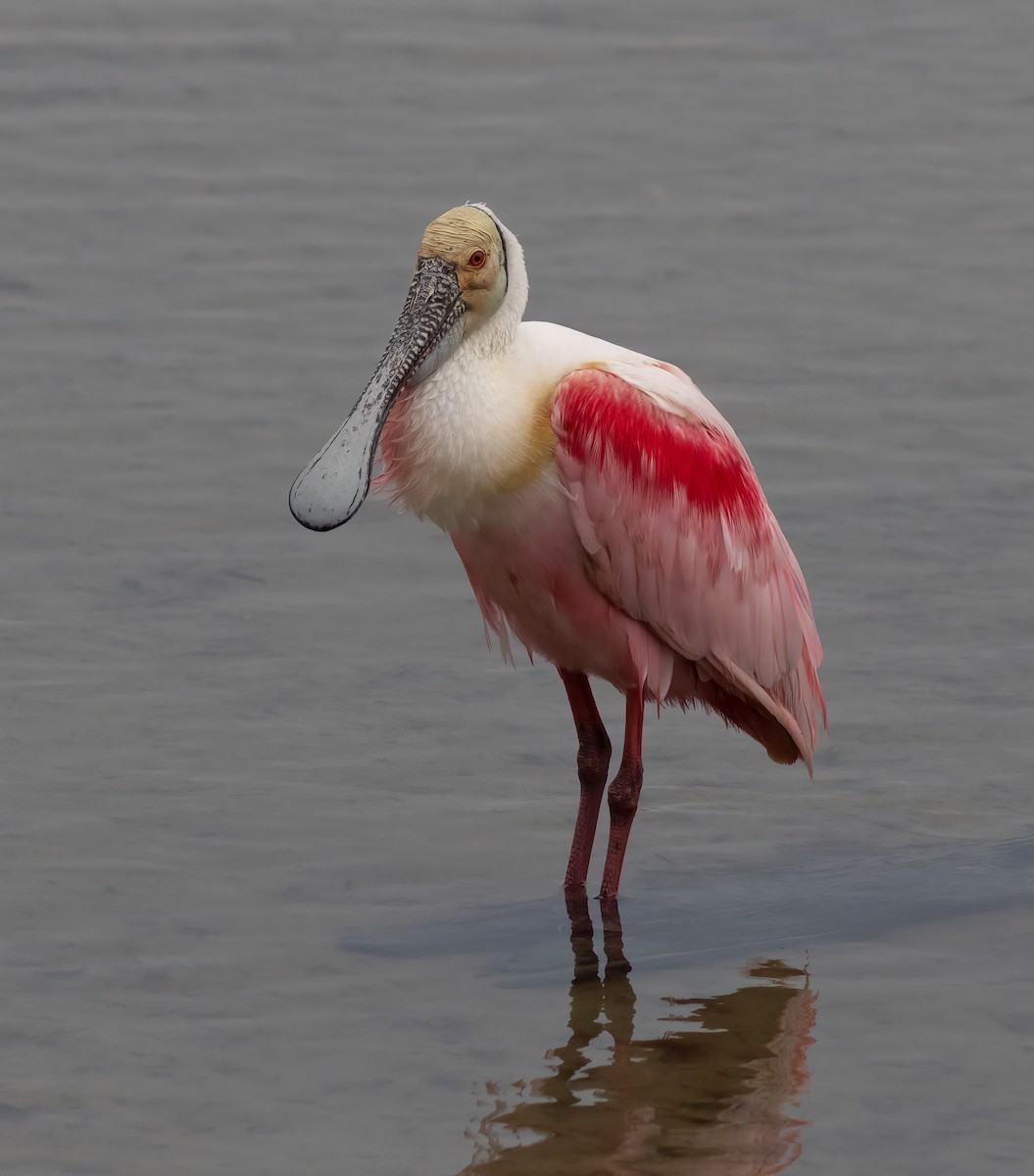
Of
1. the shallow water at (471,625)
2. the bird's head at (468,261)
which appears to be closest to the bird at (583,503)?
the bird's head at (468,261)

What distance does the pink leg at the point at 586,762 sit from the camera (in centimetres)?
838

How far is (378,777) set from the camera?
29.7ft

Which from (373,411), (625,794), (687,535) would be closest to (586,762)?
(625,794)

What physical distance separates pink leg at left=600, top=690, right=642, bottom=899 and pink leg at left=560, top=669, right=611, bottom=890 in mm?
86

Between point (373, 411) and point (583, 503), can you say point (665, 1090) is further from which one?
point (373, 411)

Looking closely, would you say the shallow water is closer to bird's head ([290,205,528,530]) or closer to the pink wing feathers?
the pink wing feathers

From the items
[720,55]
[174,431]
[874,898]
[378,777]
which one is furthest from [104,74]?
[874,898]

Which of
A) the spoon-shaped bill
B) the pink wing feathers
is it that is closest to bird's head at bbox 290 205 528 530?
the spoon-shaped bill

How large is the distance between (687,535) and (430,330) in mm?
A: 1110

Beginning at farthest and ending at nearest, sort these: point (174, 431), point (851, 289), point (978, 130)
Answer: point (978, 130) → point (851, 289) → point (174, 431)

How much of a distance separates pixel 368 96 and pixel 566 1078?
9.42 m

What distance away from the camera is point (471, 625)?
33.7 feet

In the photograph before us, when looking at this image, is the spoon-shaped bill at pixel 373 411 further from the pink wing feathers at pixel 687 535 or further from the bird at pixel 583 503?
the pink wing feathers at pixel 687 535

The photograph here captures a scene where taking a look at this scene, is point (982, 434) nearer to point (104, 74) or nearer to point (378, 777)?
point (378, 777)
